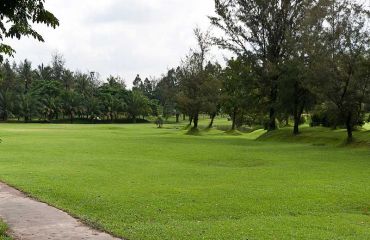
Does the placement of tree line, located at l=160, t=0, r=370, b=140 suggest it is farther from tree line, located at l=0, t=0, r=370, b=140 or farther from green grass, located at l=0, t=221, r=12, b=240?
green grass, located at l=0, t=221, r=12, b=240

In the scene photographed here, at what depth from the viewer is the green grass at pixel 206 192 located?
36.8 ft

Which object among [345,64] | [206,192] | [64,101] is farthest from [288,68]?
[64,101]

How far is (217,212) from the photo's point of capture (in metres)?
13.2

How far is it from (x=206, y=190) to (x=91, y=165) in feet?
31.8

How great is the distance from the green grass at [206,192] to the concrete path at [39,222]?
44cm

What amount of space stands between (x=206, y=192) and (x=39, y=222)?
253 inches

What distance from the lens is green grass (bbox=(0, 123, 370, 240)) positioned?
11203 millimetres

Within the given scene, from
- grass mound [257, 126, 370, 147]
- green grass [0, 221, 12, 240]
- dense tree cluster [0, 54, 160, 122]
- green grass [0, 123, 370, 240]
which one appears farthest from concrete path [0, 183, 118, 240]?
dense tree cluster [0, 54, 160, 122]

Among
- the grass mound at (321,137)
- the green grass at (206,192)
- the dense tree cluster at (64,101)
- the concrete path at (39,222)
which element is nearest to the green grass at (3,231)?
the concrete path at (39,222)

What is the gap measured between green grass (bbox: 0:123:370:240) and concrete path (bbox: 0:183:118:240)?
1.46ft

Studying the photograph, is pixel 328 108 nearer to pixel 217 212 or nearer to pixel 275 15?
pixel 275 15

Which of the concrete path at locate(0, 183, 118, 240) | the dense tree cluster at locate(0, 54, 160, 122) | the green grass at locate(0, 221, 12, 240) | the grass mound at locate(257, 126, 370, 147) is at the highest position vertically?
the dense tree cluster at locate(0, 54, 160, 122)

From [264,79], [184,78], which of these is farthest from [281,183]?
[184,78]

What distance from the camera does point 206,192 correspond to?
1648 centimetres
